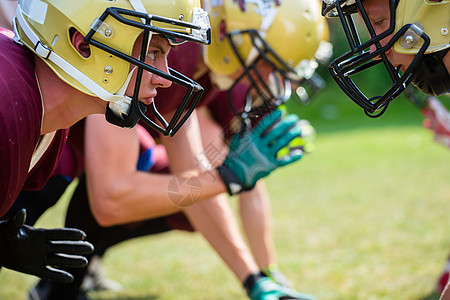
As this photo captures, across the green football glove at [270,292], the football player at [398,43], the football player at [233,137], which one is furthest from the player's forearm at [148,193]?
the football player at [398,43]

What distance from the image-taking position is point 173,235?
4.98 m

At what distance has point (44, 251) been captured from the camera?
88.7 inches

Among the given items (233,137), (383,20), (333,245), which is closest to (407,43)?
(383,20)

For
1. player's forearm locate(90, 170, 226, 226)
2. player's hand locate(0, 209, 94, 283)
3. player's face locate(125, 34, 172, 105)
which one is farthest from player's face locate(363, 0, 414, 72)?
player's hand locate(0, 209, 94, 283)

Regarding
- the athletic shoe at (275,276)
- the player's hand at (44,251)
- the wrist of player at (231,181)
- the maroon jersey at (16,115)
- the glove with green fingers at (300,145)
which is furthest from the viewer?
the athletic shoe at (275,276)

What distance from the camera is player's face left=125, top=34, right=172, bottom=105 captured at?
1.94m

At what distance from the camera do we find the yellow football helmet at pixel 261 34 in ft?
9.84

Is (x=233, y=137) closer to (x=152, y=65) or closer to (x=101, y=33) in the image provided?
(x=152, y=65)

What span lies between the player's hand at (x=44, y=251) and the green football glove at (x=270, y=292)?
39.1 inches

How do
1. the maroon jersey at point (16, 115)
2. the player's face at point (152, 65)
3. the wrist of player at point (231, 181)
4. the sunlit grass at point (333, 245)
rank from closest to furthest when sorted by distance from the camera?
the maroon jersey at point (16, 115) → the player's face at point (152, 65) → the wrist of player at point (231, 181) → the sunlit grass at point (333, 245)

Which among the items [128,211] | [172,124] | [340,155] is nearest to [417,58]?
[172,124]

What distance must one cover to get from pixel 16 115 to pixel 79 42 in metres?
0.30

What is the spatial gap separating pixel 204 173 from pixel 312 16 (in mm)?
981

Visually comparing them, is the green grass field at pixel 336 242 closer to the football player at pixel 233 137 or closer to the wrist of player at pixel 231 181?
the football player at pixel 233 137
